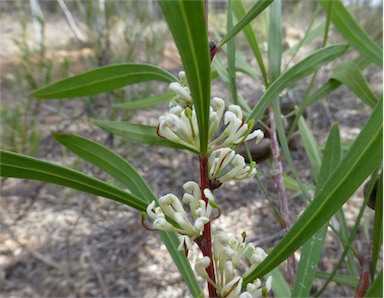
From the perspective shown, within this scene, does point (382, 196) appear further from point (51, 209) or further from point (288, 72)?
point (51, 209)

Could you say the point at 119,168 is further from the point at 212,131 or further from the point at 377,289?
the point at 377,289

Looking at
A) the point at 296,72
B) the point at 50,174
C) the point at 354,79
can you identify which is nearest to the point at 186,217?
the point at 50,174

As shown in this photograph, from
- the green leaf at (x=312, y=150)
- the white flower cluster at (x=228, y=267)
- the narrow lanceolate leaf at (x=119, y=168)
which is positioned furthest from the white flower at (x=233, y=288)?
the green leaf at (x=312, y=150)

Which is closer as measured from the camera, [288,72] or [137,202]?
[137,202]

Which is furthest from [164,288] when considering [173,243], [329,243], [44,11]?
[44,11]

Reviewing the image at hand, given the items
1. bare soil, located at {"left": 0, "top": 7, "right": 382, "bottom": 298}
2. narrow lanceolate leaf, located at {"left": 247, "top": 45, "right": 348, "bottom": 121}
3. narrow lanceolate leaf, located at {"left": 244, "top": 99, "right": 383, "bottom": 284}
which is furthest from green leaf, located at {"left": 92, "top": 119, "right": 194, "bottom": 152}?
bare soil, located at {"left": 0, "top": 7, "right": 382, "bottom": 298}
